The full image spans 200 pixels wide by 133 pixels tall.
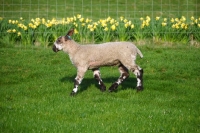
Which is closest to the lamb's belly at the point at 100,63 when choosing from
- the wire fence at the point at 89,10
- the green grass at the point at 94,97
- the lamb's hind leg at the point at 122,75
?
the lamb's hind leg at the point at 122,75

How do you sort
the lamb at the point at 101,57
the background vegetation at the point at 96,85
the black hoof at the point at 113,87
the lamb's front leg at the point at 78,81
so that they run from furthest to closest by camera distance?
the black hoof at the point at 113,87
the lamb at the point at 101,57
the lamb's front leg at the point at 78,81
the background vegetation at the point at 96,85

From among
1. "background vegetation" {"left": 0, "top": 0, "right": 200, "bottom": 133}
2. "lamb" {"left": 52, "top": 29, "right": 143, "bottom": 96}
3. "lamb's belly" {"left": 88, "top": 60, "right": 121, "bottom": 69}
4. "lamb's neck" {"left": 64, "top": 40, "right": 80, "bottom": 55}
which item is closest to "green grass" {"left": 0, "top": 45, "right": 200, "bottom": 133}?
"background vegetation" {"left": 0, "top": 0, "right": 200, "bottom": 133}

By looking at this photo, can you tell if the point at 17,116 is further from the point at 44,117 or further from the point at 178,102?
the point at 178,102

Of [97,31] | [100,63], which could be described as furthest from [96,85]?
[97,31]

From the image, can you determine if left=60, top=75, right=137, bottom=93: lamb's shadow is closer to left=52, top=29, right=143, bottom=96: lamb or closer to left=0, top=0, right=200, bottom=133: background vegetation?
left=0, top=0, right=200, bottom=133: background vegetation

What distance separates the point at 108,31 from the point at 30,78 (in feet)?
15.9

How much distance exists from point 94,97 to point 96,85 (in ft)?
4.47

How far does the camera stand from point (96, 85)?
1195 cm

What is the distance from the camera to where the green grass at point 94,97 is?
8.39 meters

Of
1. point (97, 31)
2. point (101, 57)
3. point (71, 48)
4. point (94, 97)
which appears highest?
point (97, 31)

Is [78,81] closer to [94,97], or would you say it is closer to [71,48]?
[94,97]

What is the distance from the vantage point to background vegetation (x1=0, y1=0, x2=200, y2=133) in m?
8.55

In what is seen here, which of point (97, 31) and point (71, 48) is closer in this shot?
point (71, 48)

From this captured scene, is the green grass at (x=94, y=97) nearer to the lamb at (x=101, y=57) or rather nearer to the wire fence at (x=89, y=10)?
the lamb at (x=101, y=57)
